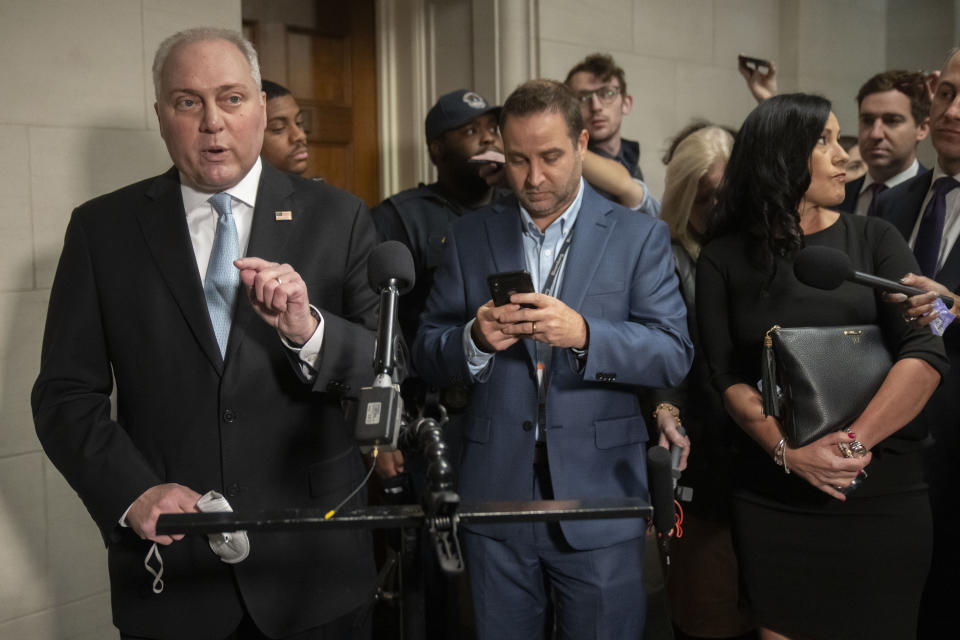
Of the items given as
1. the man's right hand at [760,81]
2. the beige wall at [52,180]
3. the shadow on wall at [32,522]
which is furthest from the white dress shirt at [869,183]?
the shadow on wall at [32,522]

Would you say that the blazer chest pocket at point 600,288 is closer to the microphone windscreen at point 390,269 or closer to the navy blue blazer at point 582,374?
the navy blue blazer at point 582,374

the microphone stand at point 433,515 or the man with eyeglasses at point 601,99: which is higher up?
the man with eyeglasses at point 601,99

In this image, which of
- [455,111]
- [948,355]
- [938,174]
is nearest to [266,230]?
[455,111]

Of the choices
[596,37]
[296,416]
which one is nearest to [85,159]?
[296,416]

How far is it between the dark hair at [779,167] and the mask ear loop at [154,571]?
4.91 feet

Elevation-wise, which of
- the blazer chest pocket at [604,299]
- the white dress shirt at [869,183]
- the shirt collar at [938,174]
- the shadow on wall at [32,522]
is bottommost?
the shadow on wall at [32,522]

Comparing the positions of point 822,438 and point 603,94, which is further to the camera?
point 603,94

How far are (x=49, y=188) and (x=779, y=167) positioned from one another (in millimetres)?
2052

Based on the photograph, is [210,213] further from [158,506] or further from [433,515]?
[433,515]

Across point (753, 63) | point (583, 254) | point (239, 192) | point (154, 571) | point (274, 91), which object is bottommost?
point (154, 571)

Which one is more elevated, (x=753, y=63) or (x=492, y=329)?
(x=753, y=63)

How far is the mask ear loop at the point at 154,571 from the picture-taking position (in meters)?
1.77

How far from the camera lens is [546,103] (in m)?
2.26

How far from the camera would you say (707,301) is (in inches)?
90.8
